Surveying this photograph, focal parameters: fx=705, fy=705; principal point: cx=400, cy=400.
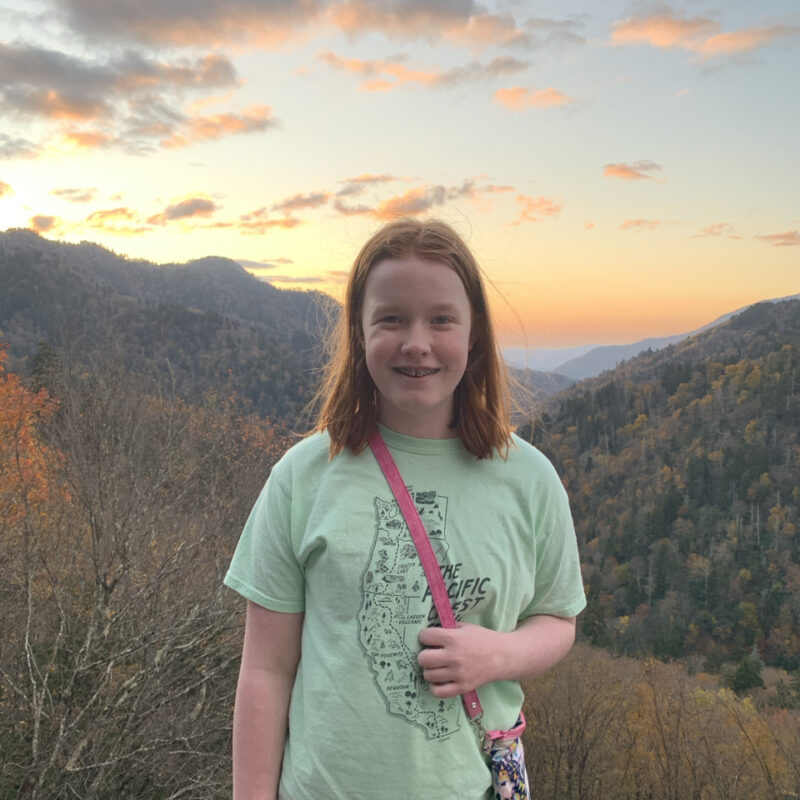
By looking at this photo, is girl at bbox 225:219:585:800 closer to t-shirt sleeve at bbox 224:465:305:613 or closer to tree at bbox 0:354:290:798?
t-shirt sleeve at bbox 224:465:305:613

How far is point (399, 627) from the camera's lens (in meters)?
1.43

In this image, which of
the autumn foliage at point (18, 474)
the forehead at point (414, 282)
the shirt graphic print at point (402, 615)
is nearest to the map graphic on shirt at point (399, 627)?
the shirt graphic print at point (402, 615)

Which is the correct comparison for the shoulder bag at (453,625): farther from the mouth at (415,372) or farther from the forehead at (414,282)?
the forehead at (414,282)

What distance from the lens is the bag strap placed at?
4.74 feet

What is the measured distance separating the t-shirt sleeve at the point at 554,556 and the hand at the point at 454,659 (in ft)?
0.85

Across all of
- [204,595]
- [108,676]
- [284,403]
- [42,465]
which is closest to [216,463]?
[42,465]

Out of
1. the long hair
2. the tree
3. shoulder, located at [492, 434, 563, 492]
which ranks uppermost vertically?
the long hair

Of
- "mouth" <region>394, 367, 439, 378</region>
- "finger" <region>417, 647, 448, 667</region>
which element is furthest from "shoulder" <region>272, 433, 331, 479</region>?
"finger" <region>417, 647, 448, 667</region>

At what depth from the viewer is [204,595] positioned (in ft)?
43.5

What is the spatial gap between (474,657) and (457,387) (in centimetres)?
61

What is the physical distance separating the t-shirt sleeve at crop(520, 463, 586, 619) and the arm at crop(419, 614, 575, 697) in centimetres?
11

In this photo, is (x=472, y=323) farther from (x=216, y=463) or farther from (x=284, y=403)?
(x=284, y=403)

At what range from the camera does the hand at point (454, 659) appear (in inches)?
54.7

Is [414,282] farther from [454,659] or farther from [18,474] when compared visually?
[18,474]
